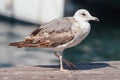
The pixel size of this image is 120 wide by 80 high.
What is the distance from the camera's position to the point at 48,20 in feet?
75.6

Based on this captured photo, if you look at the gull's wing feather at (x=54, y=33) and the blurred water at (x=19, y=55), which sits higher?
the gull's wing feather at (x=54, y=33)

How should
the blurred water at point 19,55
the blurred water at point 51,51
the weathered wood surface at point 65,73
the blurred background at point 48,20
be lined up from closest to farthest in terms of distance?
the weathered wood surface at point 65,73 < the blurred water at point 19,55 < the blurred water at point 51,51 < the blurred background at point 48,20

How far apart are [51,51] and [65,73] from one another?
12.2 metres

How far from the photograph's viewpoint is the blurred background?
1702 cm

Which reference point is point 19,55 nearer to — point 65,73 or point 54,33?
point 54,33

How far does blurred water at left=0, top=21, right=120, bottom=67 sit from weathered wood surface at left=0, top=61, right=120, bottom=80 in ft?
30.9

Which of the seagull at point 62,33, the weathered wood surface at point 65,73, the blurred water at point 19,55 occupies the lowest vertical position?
the blurred water at point 19,55

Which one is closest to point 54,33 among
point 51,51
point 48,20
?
point 51,51

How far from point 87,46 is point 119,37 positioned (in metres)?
2.32

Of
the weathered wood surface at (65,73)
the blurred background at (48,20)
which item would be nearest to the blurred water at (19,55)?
the blurred background at (48,20)

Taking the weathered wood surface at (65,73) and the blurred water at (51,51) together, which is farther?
the blurred water at (51,51)

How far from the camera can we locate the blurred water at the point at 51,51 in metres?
16.7

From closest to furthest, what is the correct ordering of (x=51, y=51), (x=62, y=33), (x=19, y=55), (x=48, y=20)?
(x=62, y=33) < (x=19, y=55) < (x=51, y=51) < (x=48, y=20)

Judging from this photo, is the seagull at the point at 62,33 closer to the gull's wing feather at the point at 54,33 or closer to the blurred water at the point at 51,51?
the gull's wing feather at the point at 54,33
